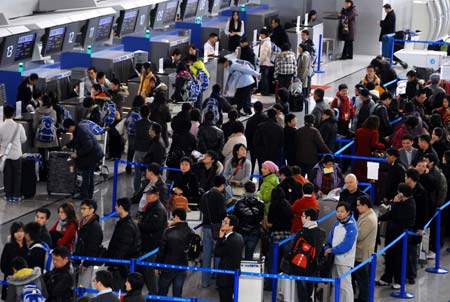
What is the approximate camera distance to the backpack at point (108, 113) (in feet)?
59.2

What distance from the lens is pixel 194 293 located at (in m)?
13.4

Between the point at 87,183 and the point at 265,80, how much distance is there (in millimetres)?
8069

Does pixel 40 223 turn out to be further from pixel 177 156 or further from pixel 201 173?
pixel 177 156

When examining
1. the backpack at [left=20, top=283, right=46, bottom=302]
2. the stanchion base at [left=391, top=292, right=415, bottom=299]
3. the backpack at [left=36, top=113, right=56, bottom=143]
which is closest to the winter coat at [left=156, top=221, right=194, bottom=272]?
the backpack at [left=20, top=283, right=46, bottom=302]

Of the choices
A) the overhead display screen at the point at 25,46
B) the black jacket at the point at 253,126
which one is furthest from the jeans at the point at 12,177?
the overhead display screen at the point at 25,46

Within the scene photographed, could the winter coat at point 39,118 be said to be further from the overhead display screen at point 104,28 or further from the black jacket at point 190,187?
the overhead display screen at point 104,28

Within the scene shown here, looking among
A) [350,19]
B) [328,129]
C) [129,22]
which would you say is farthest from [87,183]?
[350,19]

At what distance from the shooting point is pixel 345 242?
12.1 m

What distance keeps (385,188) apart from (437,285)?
156 centimetres

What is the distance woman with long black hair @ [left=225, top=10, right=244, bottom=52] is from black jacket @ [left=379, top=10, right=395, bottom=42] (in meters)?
5.22

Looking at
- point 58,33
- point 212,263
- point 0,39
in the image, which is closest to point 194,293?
point 212,263

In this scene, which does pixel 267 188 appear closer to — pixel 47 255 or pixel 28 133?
pixel 47 255

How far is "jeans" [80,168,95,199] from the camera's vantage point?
1639 cm

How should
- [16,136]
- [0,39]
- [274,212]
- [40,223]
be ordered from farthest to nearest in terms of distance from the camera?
[0,39], [16,136], [274,212], [40,223]
